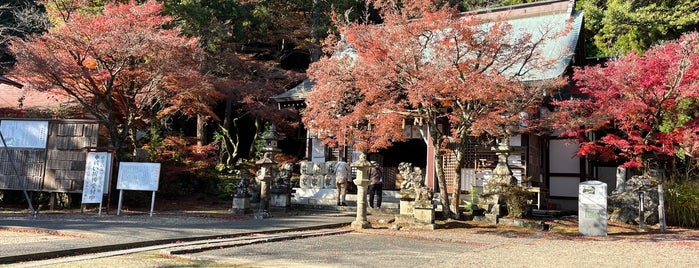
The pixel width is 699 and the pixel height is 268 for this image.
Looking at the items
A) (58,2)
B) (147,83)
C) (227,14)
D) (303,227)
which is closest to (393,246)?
(303,227)

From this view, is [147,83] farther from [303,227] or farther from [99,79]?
[303,227]

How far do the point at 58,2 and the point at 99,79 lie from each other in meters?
7.03

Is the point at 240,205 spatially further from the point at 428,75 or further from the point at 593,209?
the point at 593,209

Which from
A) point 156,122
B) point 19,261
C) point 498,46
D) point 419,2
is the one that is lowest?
point 19,261

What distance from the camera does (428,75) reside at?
1061 centimetres

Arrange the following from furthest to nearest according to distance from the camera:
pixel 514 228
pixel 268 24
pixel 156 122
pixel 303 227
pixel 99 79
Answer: pixel 268 24, pixel 156 122, pixel 99 79, pixel 514 228, pixel 303 227

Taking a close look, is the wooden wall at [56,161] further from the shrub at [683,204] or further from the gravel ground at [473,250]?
the shrub at [683,204]

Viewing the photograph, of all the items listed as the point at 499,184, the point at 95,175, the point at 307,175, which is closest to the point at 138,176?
the point at 95,175

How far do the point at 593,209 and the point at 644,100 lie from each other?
349 cm

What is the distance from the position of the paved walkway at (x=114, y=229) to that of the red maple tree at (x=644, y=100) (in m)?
6.79

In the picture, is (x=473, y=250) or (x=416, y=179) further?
(x=416, y=179)

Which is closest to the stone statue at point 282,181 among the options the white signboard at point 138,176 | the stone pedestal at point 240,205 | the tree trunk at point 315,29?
the stone pedestal at point 240,205

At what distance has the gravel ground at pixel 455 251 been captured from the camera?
6.48 meters

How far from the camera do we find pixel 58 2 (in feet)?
62.6
